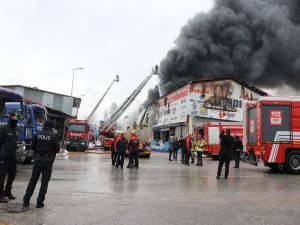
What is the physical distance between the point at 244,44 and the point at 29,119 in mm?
35397

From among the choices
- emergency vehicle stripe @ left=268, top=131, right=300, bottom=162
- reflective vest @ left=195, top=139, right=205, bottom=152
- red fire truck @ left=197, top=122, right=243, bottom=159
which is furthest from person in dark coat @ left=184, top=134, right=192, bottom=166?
red fire truck @ left=197, top=122, right=243, bottom=159

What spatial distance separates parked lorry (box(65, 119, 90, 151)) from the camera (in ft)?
102

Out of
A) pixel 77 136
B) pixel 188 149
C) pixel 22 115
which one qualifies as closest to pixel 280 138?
pixel 188 149

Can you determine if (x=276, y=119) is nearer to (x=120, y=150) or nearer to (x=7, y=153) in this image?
(x=120, y=150)

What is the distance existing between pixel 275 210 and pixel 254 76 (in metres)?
40.9

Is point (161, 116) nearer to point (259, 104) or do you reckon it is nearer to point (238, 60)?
point (238, 60)

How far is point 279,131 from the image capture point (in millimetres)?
13336

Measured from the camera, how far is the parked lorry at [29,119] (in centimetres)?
1241

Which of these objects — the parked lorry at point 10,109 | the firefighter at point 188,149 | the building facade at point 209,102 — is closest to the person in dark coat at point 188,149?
the firefighter at point 188,149

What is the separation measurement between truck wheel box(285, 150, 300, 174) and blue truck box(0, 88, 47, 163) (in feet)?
29.4

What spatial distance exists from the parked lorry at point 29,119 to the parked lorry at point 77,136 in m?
13.1

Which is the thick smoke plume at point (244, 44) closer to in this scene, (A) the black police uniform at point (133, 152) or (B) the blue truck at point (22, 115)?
(B) the blue truck at point (22, 115)

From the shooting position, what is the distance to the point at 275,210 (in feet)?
21.1

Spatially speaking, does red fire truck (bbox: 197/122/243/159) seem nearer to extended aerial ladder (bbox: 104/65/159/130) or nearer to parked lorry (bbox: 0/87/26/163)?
extended aerial ladder (bbox: 104/65/159/130)
